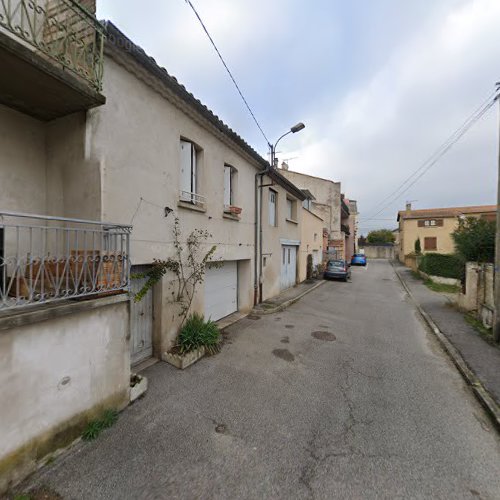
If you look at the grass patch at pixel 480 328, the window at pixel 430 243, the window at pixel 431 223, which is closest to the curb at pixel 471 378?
the grass patch at pixel 480 328

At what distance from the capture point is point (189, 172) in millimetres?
6129

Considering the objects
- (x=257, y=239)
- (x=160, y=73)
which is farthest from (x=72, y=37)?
(x=257, y=239)

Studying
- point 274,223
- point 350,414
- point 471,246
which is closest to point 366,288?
point 471,246

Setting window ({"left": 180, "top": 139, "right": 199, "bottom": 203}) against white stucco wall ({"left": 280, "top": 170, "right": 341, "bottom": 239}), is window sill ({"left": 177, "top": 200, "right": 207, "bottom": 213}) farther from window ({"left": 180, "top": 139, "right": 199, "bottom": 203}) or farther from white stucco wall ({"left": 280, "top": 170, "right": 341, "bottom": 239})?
white stucco wall ({"left": 280, "top": 170, "right": 341, "bottom": 239})

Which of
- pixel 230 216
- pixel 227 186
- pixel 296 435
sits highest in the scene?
pixel 227 186

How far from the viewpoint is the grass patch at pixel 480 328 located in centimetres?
656

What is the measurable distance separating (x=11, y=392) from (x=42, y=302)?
0.86 metres

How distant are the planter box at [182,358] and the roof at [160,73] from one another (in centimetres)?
523

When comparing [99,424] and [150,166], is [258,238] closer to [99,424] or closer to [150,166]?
[150,166]

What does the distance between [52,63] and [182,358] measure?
487cm

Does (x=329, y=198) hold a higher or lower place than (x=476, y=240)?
higher

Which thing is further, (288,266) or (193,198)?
(288,266)

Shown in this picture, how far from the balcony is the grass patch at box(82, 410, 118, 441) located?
4.26 metres

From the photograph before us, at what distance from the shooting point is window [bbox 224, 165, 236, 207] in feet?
25.3
